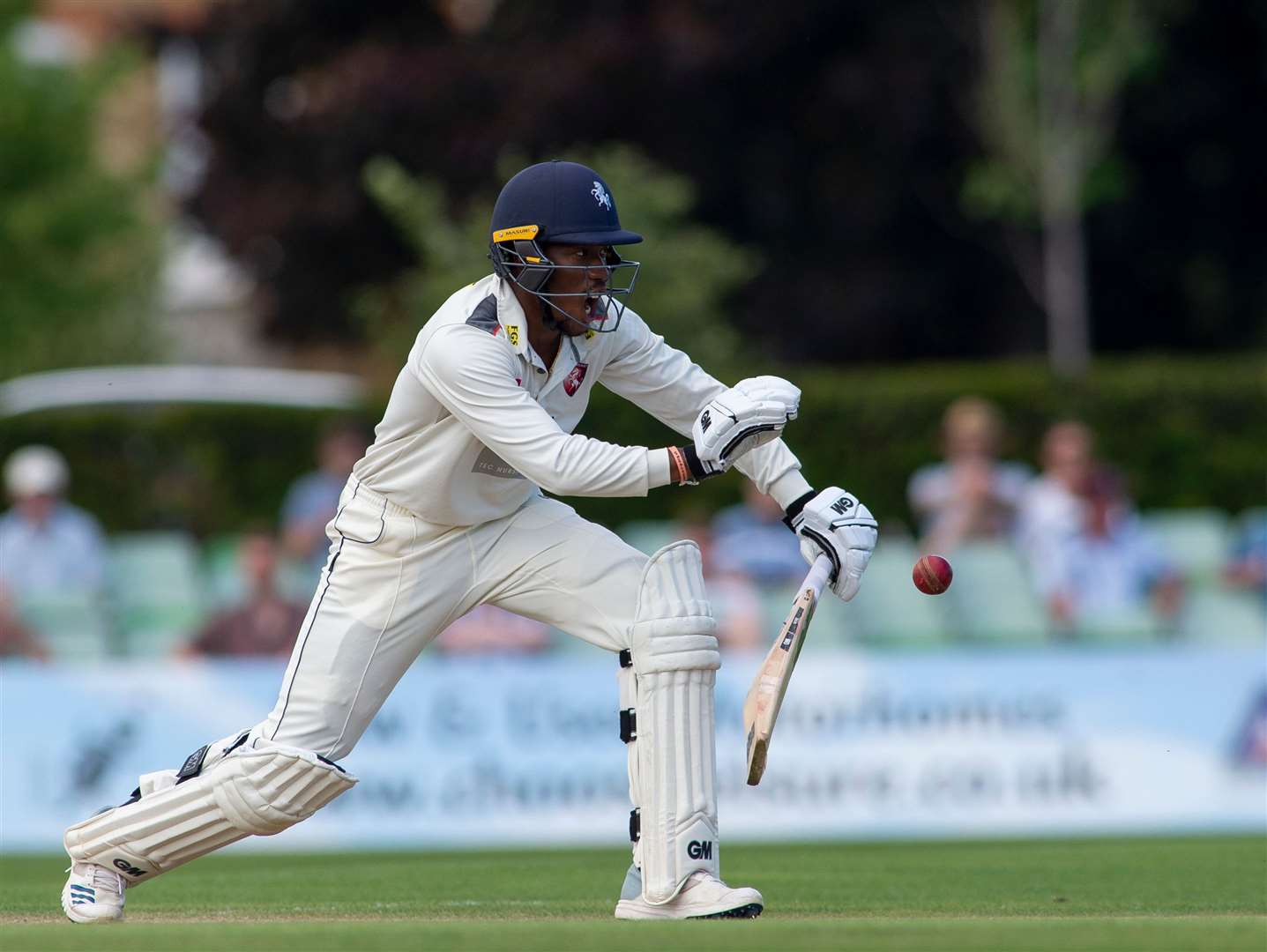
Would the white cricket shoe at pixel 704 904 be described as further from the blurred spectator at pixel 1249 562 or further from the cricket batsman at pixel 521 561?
the blurred spectator at pixel 1249 562

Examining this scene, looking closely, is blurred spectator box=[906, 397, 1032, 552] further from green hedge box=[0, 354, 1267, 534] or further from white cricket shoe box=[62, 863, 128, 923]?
white cricket shoe box=[62, 863, 128, 923]

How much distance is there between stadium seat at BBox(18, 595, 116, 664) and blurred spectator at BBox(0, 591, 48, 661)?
0.09 feet

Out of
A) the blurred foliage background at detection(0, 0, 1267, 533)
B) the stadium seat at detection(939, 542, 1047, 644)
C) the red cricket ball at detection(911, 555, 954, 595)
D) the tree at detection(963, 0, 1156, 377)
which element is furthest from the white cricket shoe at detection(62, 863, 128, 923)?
the tree at detection(963, 0, 1156, 377)

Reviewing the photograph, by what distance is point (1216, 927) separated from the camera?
4723mm

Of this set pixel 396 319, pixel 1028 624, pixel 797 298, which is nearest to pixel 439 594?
pixel 1028 624

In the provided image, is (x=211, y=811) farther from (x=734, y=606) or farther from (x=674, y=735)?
(x=734, y=606)

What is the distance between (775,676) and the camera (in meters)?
5.31

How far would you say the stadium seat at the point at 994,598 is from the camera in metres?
9.88

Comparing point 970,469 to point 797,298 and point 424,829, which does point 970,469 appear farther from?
point 797,298

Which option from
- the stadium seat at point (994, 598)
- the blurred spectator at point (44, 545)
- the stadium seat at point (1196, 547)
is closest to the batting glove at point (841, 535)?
the stadium seat at point (994, 598)

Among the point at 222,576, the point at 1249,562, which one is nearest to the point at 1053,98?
A: the point at 1249,562

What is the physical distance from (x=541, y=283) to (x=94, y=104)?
47.5 feet

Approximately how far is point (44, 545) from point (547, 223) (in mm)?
5844

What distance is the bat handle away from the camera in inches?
212
